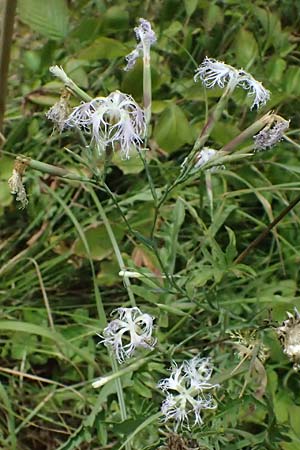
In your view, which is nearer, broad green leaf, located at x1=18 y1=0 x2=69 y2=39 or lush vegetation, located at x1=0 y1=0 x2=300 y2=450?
lush vegetation, located at x1=0 y1=0 x2=300 y2=450

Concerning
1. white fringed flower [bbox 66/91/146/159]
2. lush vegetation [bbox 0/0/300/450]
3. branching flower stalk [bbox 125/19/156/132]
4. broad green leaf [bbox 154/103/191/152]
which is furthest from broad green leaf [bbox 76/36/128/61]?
white fringed flower [bbox 66/91/146/159]

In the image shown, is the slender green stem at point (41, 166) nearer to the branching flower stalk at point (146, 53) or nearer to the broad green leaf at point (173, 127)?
the branching flower stalk at point (146, 53)

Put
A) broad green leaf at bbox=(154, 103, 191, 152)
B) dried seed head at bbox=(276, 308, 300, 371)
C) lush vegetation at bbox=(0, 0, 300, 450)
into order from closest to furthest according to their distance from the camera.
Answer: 1. dried seed head at bbox=(276, 308, 300, 371)
2. lush vegetation at bbox=(0, 0, 300, 450)
3. broad green leaf at bbox=(154, 103, 191, 152)

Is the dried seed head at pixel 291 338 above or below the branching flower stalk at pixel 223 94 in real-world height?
below

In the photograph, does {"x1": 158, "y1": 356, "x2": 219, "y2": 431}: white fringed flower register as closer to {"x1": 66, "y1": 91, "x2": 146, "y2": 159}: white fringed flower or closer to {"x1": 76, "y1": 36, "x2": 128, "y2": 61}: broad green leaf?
{"x1": 66, "y1": 91, "x2": 146, "y2": 159}: white fringed flower

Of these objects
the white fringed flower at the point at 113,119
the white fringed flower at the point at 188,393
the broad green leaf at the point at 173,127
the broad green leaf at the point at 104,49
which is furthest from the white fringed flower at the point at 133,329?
the broad green leaf at the point at 104,49

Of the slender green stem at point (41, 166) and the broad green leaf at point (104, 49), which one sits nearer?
the slender green stem at point (41, 166)

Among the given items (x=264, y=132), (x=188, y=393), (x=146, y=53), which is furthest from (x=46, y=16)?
(x=188, y=393)
